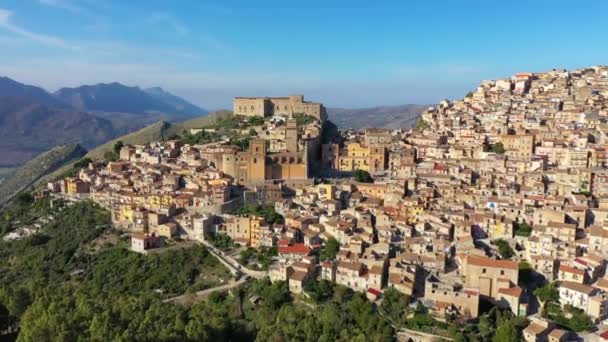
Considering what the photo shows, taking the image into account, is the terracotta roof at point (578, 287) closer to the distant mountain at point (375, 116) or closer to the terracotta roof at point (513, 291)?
the terracotta roof at point (513, 291)

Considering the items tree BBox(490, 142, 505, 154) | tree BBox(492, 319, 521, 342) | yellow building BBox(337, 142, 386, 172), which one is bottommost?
tree BBox(492, 319, 521, 342)

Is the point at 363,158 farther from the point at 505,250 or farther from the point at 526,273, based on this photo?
the point at 526,273

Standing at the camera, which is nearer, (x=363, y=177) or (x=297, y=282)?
(x=297, y=282)

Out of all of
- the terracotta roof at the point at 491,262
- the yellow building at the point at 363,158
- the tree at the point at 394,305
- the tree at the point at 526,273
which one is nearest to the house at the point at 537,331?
the terracotta roof at the point at 491,262

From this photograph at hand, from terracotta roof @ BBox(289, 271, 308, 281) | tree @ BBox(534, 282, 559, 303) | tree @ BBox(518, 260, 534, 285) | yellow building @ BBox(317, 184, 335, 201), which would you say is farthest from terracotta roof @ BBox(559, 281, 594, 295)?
yellow building @ BBox(317, 184, 335, 201)

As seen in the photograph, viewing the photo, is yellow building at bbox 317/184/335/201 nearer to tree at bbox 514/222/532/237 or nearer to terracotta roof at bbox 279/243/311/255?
terracotta roof at bbox 279/243/311/255

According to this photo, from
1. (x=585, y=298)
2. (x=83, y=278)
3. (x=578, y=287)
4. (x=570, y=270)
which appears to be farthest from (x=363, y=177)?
(x=83, y=278)

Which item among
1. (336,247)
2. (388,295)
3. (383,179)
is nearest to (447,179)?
(383,179)
